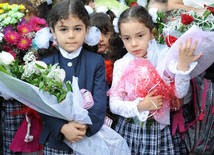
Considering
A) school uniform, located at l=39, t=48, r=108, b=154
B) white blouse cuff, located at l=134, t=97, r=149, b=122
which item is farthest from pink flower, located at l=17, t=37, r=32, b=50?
white blouse cuff, located at l=134, t=97, r=149, b=122

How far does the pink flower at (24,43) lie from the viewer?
2.67 metres

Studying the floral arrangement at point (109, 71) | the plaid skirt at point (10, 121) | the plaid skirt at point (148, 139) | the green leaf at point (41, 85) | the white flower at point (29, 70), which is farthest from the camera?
the floral arrangement at point (109, 71)

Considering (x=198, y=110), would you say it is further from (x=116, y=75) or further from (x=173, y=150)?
(x=116, y=75)

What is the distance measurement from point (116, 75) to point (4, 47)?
1080 mm

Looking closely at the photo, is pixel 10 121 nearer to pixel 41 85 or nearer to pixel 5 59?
pixel 5 59

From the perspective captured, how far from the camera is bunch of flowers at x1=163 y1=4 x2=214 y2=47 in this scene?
84.2 inches

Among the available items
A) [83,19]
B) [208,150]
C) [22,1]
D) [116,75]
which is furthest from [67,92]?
[22,1]

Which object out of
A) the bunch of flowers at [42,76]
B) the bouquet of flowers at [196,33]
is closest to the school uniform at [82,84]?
the bunch of flowers at [42,76]

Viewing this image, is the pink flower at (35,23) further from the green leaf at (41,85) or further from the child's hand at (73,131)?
the child's hand at (73,131)

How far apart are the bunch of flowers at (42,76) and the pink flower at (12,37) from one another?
401 millimetres

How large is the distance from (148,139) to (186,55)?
30.6 inches

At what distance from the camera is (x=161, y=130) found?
2.47 m

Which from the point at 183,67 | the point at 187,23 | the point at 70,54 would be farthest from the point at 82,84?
the point at 187,23

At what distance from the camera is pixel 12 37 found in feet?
8.66
